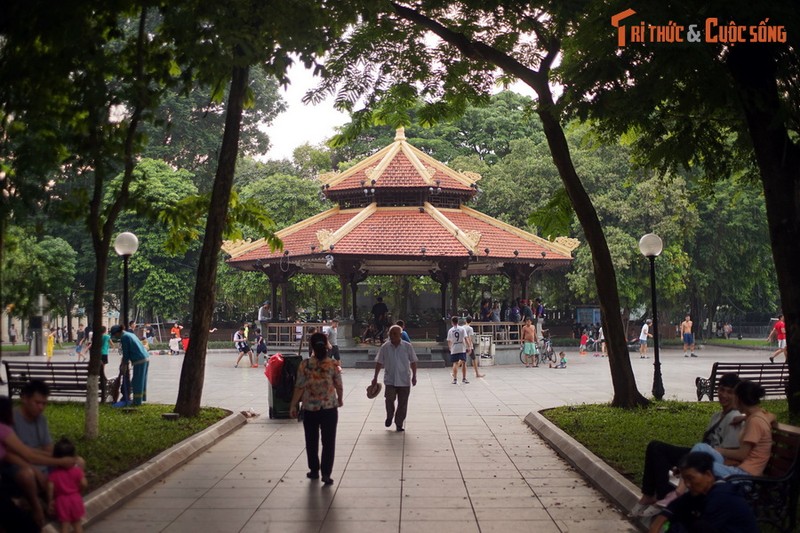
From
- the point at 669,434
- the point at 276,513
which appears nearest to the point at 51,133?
the point at 276,513

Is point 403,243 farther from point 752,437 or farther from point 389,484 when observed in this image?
point 752,437

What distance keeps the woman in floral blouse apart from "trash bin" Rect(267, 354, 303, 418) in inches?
221

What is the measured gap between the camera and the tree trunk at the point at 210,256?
15312mm

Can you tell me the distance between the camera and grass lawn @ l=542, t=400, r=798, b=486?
1084 cm

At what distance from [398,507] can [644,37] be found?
6.07 meters

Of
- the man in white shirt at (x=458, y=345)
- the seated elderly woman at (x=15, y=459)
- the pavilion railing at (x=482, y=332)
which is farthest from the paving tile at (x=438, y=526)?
the pavilion railing at (x=482, y=332)

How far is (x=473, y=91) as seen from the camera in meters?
16.3

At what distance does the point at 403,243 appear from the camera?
103ft

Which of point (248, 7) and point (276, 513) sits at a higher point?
point (248, 7)

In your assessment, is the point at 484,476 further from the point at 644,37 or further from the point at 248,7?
the point at 248,7

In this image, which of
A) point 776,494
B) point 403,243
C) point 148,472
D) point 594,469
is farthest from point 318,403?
point 403,243

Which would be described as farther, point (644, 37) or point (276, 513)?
point (644, 37)

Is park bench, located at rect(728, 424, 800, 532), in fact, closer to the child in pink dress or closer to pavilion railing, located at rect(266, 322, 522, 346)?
the child in pink dress

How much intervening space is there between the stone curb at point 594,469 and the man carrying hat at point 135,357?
24.8 ft
